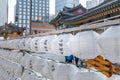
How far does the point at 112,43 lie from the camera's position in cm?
143

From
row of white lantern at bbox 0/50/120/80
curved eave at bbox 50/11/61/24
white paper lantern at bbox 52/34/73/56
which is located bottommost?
row of white lantern at bbox 0/50/120/80

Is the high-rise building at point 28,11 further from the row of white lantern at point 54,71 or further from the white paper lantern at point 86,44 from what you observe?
the white paper lantern at point 86,44

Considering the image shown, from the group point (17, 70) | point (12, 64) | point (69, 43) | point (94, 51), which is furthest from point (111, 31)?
point (12, 64)

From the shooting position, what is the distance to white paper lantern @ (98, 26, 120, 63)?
141 centimetres

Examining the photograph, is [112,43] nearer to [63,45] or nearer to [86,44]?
[86,44]

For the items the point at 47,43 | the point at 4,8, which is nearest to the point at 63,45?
the point at 47,43

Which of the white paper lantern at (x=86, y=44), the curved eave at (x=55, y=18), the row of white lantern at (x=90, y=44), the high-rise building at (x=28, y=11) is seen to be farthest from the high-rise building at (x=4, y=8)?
the white paper lantern at (x=86, y=44)

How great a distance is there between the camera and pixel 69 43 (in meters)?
2.02

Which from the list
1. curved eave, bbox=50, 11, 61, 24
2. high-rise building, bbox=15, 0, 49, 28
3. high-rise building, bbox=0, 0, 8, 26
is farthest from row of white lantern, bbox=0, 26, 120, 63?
curved eave, bbox=50, 11, 61, 24

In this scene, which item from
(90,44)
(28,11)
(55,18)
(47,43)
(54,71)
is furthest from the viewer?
(55,18)

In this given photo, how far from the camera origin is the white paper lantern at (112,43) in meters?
1.41

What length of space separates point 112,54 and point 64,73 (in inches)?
29.2

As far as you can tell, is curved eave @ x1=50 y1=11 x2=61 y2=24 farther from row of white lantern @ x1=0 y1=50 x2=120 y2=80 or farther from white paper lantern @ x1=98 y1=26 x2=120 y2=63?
white paper lantern @ x1=98 y1=26 x2=120 y2=63

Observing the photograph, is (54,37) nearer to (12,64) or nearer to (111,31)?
(111,31)
